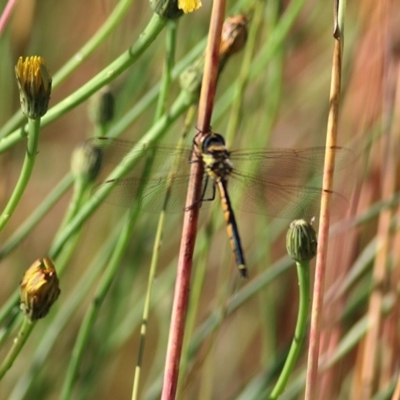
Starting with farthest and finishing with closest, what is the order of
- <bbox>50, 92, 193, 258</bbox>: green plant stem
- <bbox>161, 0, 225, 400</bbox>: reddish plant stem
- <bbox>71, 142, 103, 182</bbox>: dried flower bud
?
<bbox>71, 142, 103, 182</bbox>: dried flower bud → <bbox>50, 92, 193, 258</bbox>: green plant stem → <bbox>161, 0, 225, 400</bbox>: reddish plant stem

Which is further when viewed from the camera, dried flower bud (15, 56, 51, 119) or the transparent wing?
the transparent wing

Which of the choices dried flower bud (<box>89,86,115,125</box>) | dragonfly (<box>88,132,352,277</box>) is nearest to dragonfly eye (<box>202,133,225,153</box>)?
dragonfly (<box>88,132,352,277</box>)

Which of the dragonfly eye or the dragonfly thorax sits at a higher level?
the dragonfly eye

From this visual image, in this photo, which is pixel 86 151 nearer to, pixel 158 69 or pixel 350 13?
pixel 158 69

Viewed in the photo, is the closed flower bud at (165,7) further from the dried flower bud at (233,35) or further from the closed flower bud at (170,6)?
the dried flower bud at (233,35)

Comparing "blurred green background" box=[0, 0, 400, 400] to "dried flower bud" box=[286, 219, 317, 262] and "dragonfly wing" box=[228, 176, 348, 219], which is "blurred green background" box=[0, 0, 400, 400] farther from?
"dried flower bud" box=[286, 219, 317, 262]

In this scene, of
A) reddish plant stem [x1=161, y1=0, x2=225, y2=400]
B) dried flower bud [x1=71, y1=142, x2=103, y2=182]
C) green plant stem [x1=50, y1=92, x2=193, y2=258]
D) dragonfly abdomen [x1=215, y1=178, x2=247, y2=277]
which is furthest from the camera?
dragonfly abdomen [x1=215, y1=178, x2=247, y2=277]

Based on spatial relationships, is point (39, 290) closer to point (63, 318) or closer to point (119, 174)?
point (119, 174)
